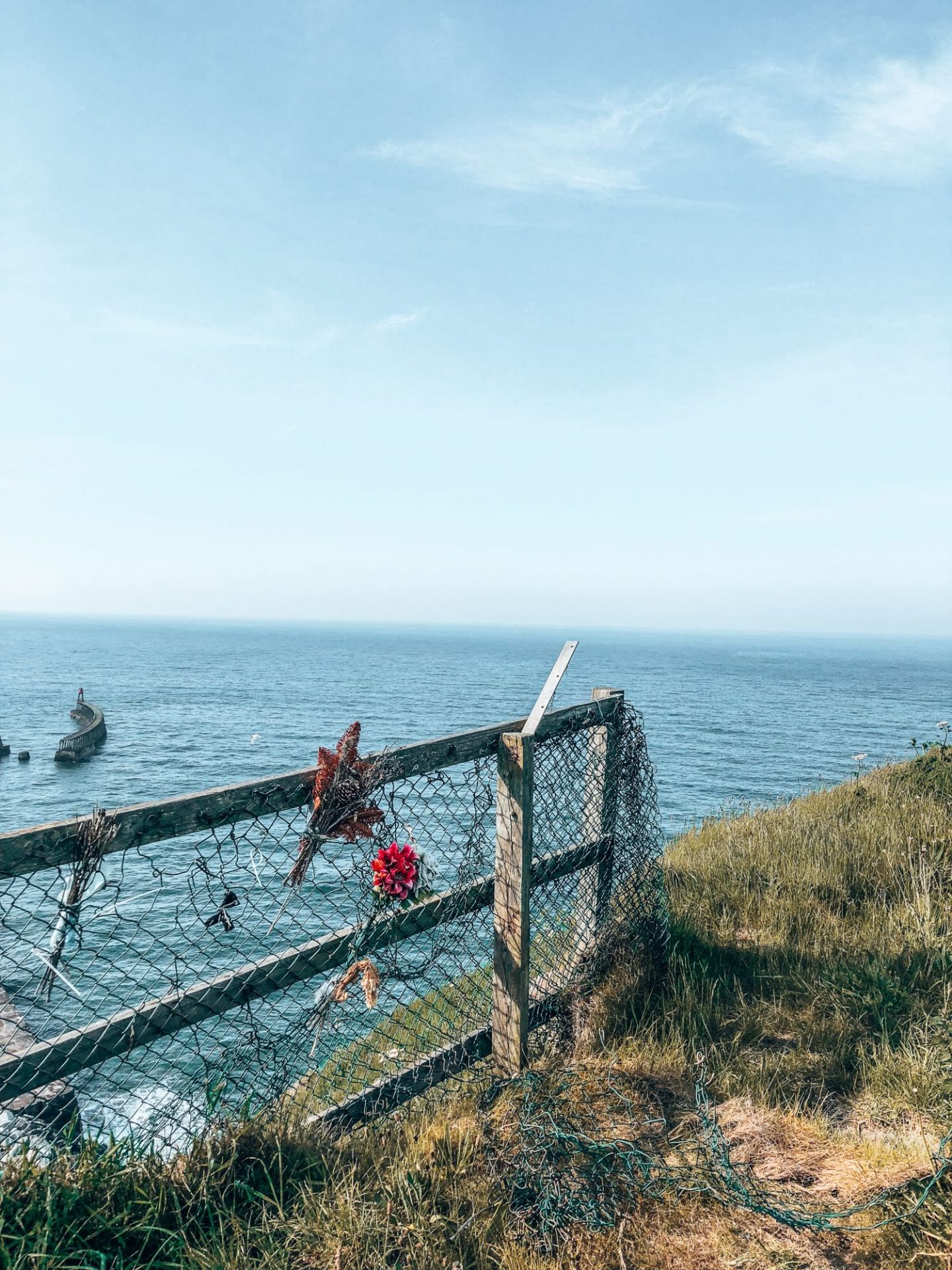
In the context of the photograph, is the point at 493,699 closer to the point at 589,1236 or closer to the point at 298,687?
the point at 298,687

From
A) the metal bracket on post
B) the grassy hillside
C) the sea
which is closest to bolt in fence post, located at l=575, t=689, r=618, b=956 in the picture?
the grassy hillside

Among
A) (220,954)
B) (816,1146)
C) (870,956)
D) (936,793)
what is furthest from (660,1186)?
(220,954)

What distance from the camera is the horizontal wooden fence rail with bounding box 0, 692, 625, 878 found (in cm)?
250

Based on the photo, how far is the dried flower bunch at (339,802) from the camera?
3.25m

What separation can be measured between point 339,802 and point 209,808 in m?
0.57

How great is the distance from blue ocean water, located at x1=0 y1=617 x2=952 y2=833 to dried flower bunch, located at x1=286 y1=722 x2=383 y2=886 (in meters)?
3.40

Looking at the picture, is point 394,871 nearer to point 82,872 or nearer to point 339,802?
point 339,802

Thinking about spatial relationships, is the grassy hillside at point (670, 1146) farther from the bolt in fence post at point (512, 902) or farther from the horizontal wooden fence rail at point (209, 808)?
the horizontal wooden fence rail at point (209, 808)

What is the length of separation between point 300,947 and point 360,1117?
2.99ft

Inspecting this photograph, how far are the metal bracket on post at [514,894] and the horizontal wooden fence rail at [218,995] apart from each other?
0.58 ft

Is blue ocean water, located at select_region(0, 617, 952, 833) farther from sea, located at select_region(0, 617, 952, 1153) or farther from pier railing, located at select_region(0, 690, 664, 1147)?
pier railing, located at select_region(0, 690, 664, 1147)

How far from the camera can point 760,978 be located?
16.5 ft

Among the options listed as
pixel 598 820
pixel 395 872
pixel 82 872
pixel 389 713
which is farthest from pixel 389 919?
pixel 389 713

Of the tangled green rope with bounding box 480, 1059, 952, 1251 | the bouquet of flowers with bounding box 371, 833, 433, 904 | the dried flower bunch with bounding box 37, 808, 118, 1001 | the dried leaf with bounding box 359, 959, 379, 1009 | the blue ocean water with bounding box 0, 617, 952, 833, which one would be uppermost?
the dried flower bunch with bounding box 37, 808, 118, 1001
